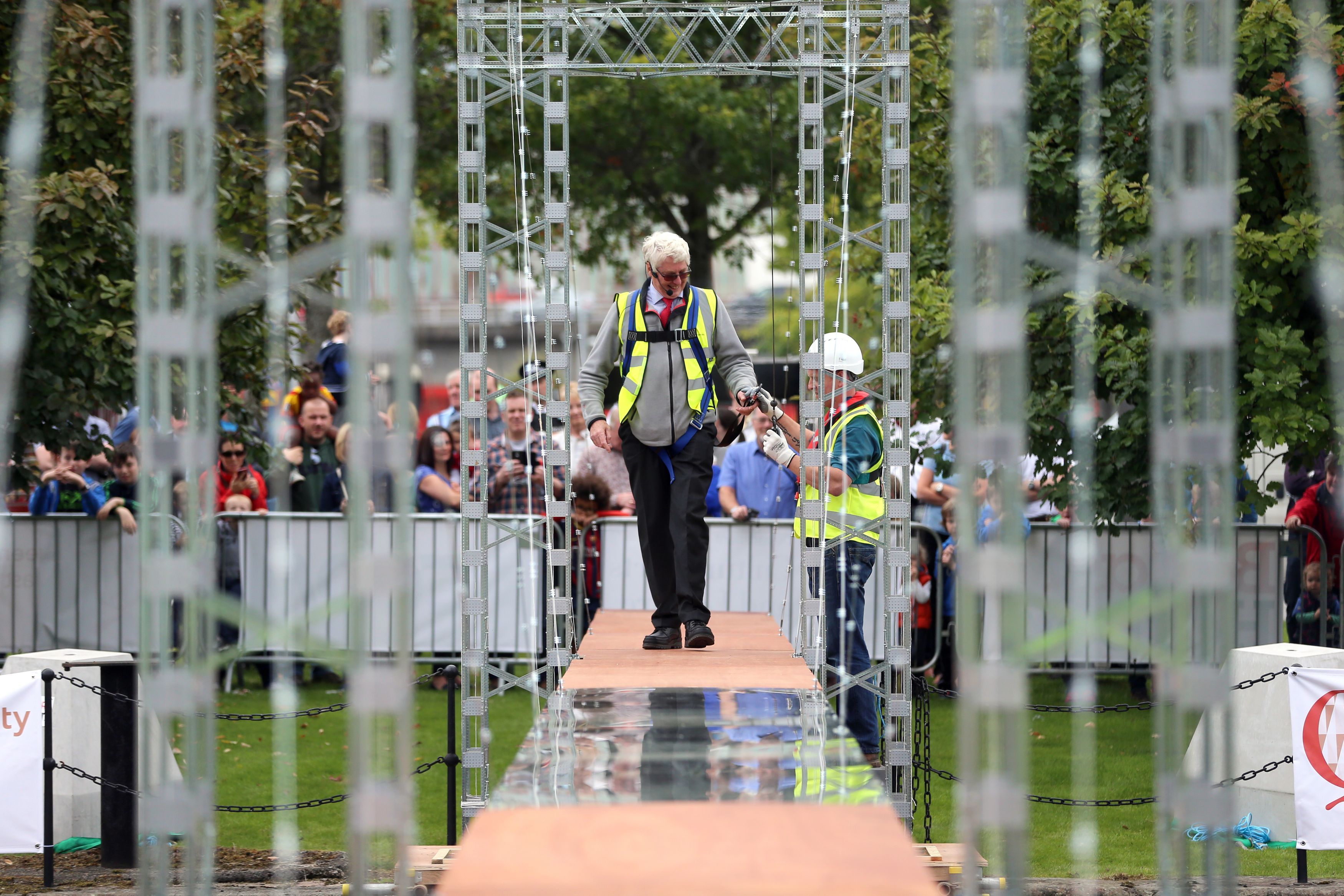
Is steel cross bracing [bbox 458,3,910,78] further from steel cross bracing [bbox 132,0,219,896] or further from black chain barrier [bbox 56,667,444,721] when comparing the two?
steel cross bracing [bbox 132,0,219,896]

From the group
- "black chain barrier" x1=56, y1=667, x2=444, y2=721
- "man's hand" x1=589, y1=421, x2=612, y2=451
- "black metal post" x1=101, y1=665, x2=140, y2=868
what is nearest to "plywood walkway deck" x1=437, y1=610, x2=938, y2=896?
"black chain barrier" x1=56, y1=667, x2=444, y2=721

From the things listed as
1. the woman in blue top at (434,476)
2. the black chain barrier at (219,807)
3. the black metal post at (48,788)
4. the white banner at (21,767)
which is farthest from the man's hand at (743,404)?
the woman in blue top at (434,476)

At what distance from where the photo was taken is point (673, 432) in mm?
7227

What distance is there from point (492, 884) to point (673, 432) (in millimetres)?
3943

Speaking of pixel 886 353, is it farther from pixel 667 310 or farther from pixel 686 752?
pixel 686 752

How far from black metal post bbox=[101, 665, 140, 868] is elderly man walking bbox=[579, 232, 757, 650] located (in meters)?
2.42

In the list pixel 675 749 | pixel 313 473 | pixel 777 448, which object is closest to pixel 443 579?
pixel 313 473

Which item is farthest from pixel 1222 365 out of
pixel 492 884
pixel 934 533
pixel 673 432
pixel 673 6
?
pixel 934 533

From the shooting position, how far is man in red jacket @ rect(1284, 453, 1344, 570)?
407 inches

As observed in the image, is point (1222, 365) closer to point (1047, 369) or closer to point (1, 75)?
point (1047, 369)

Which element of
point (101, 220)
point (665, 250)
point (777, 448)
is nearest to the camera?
point (665, 250)

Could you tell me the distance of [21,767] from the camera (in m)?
6.64

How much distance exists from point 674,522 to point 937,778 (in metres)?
2.84

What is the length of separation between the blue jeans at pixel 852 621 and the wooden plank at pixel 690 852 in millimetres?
3699
